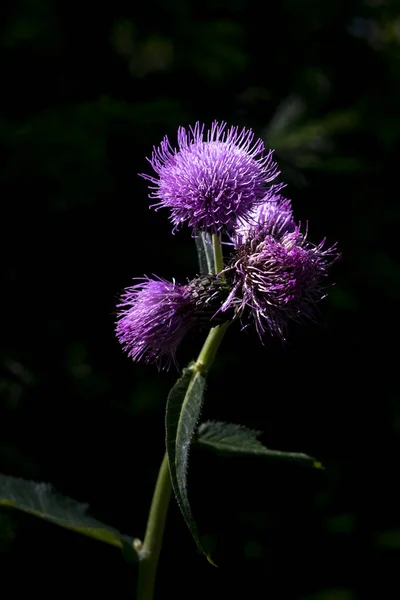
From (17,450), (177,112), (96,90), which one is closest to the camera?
(17,450)

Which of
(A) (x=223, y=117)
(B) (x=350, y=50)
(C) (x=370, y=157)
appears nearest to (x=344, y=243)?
(C) (x=370, y=157)

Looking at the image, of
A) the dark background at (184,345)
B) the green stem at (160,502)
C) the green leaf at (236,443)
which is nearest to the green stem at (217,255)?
the green stem at (160,502)

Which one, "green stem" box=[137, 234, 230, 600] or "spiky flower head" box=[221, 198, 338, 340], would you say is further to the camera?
"green stem" box=[137, 234, 230, 600]

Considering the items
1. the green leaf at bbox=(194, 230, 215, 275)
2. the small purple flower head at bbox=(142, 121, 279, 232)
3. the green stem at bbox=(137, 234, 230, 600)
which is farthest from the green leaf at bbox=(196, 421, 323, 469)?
the small purple flower head at bbox=(142, 121, 279, 232)

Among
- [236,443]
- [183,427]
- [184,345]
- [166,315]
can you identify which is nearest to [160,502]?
[236,443]

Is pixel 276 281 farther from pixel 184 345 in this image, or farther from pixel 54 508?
pixel 184 345

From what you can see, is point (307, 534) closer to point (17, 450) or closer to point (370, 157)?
point (17, 450)

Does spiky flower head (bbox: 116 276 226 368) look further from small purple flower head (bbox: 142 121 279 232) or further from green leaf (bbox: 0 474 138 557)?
green leaf (bbox: 0 474 138 557)
